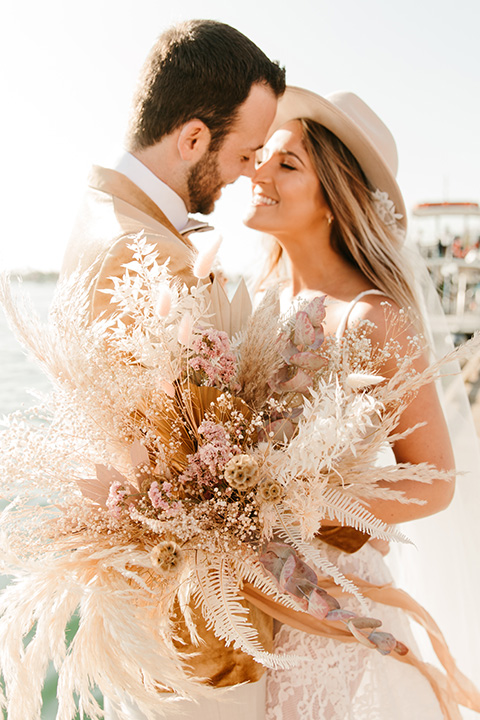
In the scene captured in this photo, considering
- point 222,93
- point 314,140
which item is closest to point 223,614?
point 222,93

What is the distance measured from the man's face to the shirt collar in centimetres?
12

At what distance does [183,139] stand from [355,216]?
0.83 metres

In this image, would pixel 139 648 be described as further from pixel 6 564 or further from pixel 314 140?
pixel 314 140

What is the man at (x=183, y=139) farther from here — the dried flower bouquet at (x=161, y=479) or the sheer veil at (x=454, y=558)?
the sheer veil at (x=454, y=558)

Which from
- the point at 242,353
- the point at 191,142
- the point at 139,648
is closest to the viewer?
the point at 139,648

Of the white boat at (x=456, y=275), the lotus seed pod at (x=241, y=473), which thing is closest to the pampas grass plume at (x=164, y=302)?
the lotus seed pod at (x=241, y=473)

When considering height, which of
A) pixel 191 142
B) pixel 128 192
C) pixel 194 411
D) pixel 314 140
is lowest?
pixel 194 411

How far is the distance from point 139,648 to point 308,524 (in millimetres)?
370

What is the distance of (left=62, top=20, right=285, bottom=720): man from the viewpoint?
5.24 feet

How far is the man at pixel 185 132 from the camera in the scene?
1666 millimetres

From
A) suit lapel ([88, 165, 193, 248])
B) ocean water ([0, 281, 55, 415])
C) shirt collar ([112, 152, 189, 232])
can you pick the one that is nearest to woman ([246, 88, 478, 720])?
shirt collar ([112, 152, 189, 232])

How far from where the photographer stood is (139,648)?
3.07 feet

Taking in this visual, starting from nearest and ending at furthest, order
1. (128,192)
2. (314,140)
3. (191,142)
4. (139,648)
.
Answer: (139,648) < (128,192) < (191,142) < (314,140)

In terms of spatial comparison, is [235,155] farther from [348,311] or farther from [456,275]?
[456,275]
